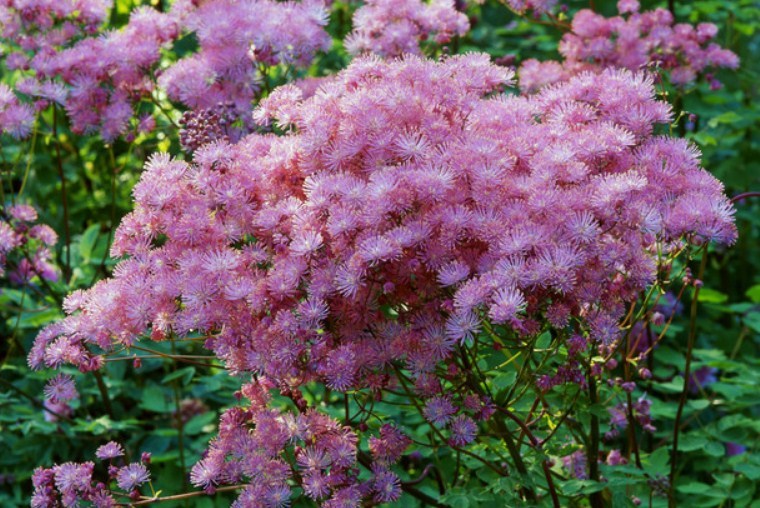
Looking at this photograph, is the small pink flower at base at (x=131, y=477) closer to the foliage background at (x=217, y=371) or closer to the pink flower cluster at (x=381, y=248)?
the pink flower cluster at (x=381, y=248)

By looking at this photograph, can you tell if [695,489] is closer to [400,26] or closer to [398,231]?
[398,231]

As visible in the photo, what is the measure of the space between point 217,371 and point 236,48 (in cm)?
105

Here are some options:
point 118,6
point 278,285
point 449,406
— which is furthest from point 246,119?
point 118,6

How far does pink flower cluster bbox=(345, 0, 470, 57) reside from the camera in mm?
3078

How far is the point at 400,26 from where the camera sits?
3.08 metres

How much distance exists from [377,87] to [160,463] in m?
1.87

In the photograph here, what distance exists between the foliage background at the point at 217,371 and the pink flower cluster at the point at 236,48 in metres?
0.35

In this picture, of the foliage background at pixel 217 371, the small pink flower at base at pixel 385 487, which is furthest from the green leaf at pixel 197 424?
the small pink flower at base at pixel 385 487

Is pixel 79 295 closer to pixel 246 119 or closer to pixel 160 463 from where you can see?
pixel 246 119

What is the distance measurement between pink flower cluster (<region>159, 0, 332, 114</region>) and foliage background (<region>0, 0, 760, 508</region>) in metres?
0.35

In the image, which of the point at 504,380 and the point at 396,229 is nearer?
the point at 396,229

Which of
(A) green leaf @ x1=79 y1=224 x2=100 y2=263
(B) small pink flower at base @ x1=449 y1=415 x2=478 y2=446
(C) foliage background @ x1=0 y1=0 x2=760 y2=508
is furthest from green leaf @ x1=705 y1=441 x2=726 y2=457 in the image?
(A) green leaf @ x1=79 y1=224 x2=100 y2=263

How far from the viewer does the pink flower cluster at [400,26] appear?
3.08 meters

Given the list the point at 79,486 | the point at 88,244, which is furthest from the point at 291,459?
the point at 88,244
